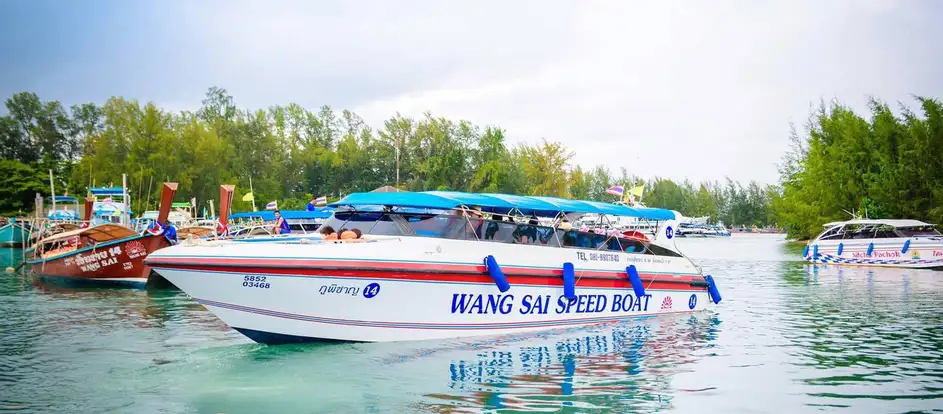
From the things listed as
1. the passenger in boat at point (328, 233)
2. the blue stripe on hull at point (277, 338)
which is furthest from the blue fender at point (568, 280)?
the blue stripe on hull at point (277, 338)

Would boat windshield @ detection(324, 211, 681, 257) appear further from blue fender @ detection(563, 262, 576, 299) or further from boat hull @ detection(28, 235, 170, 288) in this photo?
boat hull @ detection(28, 235, 170, 288)

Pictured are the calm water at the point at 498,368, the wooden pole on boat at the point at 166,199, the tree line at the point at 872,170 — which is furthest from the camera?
the tree line at the point at 872,170

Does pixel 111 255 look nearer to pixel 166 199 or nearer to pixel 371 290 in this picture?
pixel 166 199

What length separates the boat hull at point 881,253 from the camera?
33531 mm

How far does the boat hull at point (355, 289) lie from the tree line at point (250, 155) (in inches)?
2223

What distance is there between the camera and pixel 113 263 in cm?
2639

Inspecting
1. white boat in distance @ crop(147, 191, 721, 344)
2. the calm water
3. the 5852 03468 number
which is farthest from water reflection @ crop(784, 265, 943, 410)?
the 5852 03468 number

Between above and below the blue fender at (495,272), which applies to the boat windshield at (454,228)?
above

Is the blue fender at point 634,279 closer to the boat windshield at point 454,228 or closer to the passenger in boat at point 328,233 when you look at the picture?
the boat windshield at point 454,228

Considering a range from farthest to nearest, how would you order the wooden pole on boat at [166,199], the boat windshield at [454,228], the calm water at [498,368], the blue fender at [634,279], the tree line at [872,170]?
1. the tree line at [872,170]
2. the wooden pole on boat at [166,199]
3. the blue fender at [634,279]
4. the boat windshield at [454,228]
5. the calm water at [498,368]

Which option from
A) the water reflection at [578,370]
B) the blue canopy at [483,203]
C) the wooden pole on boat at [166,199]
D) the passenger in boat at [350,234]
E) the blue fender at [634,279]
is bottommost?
the water reflection at [578,370]

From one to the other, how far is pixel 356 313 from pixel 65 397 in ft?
13.9

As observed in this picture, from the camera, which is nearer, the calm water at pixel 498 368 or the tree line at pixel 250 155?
the calm water at pixel 498 368

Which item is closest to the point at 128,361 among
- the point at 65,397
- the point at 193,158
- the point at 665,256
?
the point at 65,397
